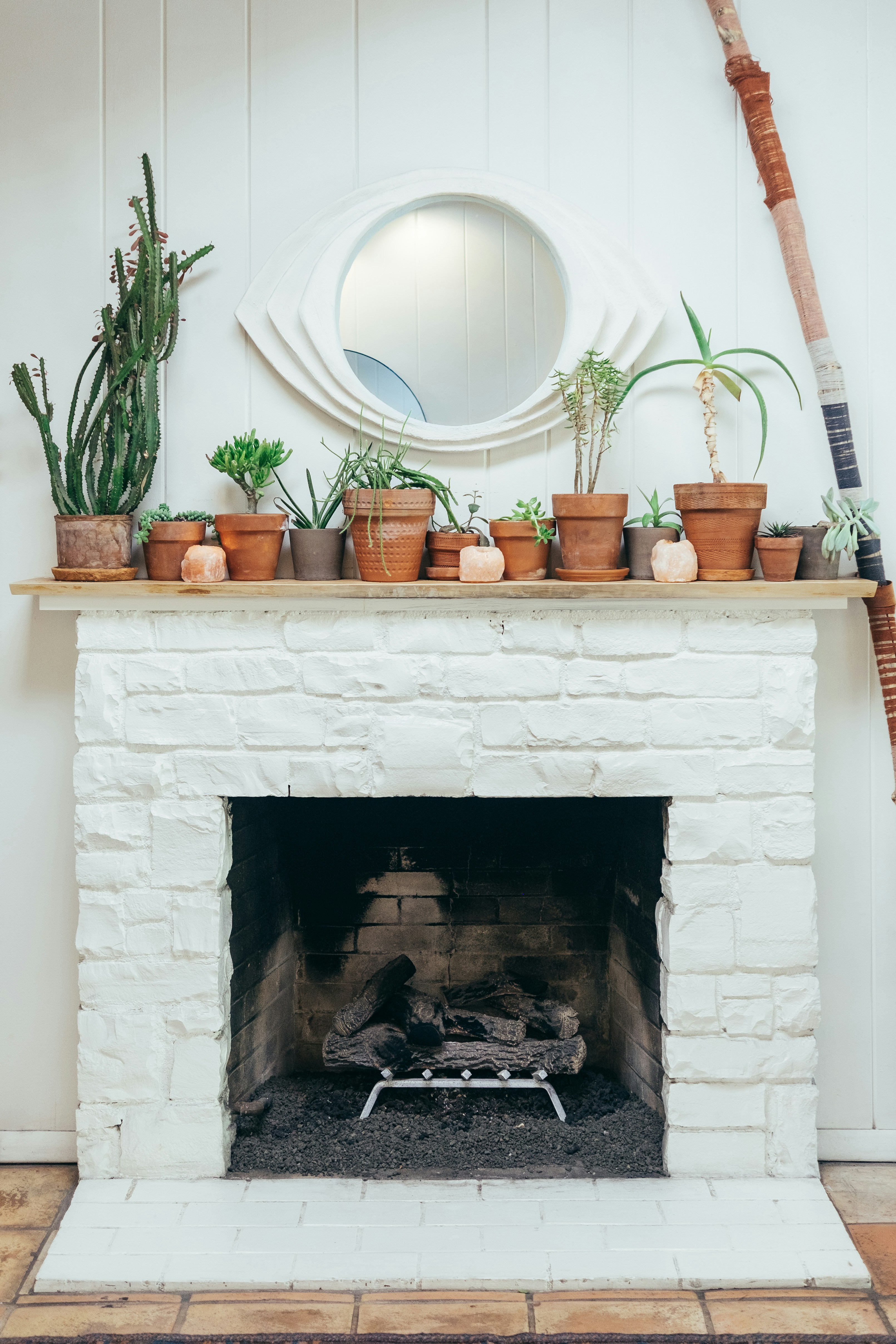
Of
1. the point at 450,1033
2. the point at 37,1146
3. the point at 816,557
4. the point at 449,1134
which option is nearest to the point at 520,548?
the point at 816,557

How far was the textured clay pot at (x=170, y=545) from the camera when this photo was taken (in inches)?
74.2

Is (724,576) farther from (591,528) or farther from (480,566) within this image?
(480,566)

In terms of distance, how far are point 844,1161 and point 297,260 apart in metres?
2.07

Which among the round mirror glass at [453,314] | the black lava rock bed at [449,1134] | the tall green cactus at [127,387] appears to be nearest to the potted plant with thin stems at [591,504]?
the round mirror glass at [453,314]

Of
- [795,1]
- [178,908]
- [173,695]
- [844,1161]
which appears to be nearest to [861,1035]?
[844,1161]

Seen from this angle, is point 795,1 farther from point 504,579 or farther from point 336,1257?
point 336,1257

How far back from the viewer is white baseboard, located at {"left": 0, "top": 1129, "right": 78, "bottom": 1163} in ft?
6.86

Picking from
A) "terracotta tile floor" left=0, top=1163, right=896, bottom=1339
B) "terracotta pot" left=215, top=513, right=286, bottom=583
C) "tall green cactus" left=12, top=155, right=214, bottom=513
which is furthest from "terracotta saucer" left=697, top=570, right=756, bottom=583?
"terracotta tile floor" left=0, top=1163, right=896, bottom=1339

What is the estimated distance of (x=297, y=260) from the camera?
6.40ft

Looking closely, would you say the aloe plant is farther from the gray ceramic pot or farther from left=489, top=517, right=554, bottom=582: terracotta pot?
left=489, top=517, right=554, bottom=582: terracotta pot

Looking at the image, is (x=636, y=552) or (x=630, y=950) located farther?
(x=630, y=950)

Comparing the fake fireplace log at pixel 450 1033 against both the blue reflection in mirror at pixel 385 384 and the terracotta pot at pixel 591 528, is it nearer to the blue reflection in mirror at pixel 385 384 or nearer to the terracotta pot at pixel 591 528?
the terracotta pot at pixel 591 528

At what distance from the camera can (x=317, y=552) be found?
1895 mm

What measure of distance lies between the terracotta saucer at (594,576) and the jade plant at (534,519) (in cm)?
8
